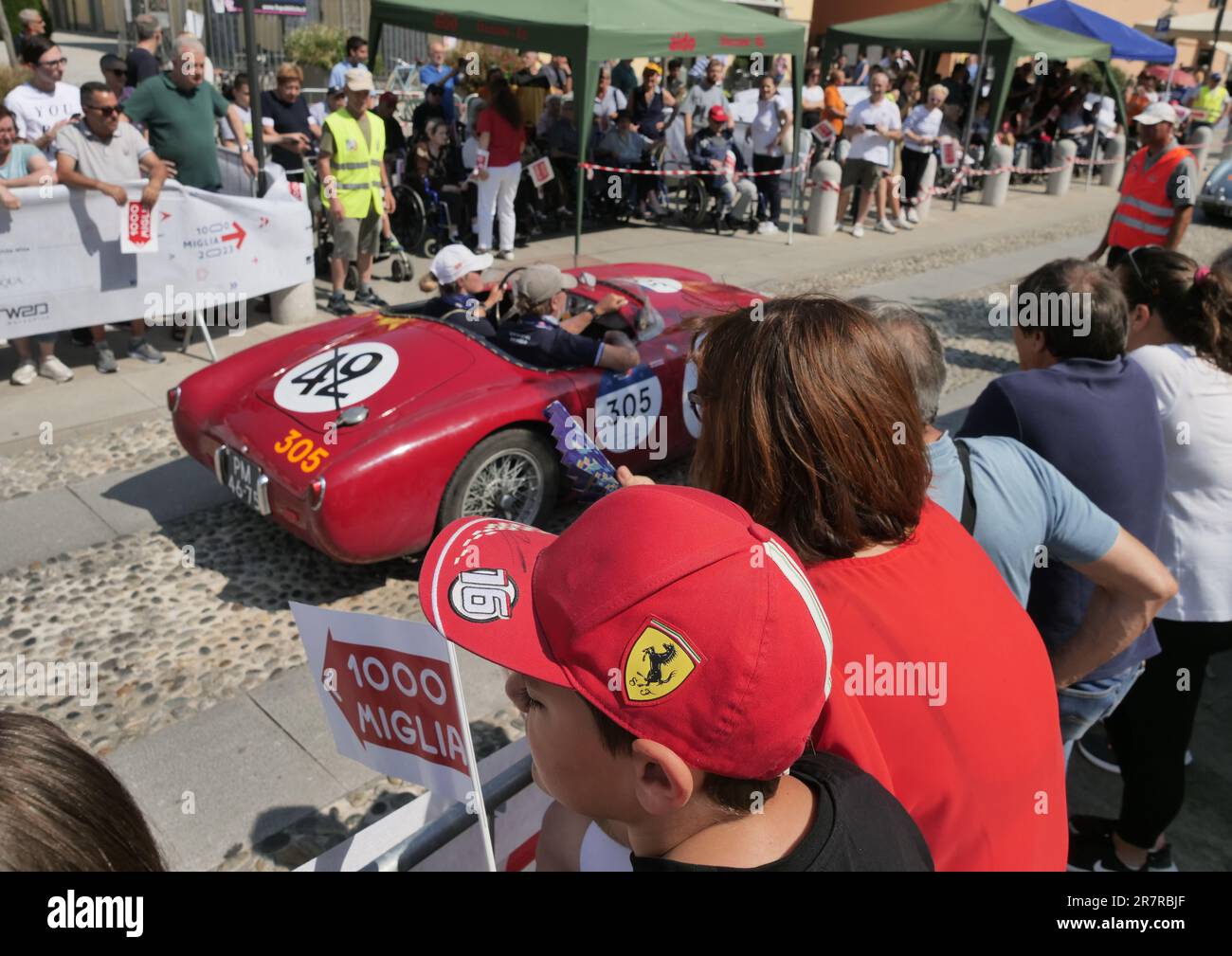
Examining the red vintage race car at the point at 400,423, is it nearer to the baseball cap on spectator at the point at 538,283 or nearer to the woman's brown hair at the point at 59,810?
the baseball cap on spectator at the point at 538,283

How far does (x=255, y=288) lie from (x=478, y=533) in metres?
6.88

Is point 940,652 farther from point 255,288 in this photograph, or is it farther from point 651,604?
point 255,288

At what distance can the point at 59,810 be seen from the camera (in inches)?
39.2

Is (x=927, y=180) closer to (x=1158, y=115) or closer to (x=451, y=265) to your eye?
(x=1158, y=115)

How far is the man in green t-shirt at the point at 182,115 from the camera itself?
7.17 m

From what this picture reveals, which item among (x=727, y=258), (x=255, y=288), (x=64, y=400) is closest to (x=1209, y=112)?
(x=727, y=258)

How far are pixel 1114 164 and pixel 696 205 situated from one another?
11741 mm

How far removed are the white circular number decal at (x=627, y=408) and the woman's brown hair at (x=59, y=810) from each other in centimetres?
385

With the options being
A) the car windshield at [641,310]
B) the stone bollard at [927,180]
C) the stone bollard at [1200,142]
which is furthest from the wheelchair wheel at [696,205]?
the stone bollard at [1200,142]

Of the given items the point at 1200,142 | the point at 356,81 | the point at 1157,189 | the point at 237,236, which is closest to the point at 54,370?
the point at 237,236

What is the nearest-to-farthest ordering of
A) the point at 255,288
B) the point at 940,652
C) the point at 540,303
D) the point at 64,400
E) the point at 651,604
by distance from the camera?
the point at 651,604
the point at 940,652
the point at 540,303
the point at 64,400
the point at 255,288

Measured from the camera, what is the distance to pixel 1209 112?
23766mm

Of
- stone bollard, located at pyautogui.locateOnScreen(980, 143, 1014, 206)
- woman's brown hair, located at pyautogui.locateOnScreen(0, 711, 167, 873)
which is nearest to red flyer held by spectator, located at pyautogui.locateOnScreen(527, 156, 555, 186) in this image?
stone bollard, located at pyautogui.locateOnScreen(980, 143, 1014, 206)
